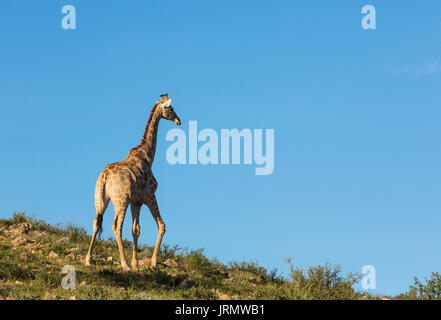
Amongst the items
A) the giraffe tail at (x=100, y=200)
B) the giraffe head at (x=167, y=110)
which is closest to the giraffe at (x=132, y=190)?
the giraffe tail at (x=100, y=200)

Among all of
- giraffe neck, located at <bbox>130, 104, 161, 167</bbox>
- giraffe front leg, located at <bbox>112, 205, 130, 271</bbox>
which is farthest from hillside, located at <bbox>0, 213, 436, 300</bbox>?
giraffe neck, located at <bbox>130, 104, 161, 167</bbox>

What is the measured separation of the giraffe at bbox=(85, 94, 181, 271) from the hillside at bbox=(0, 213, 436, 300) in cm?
115

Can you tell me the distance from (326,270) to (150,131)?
8.38 m

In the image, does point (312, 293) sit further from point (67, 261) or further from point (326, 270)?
point (67, 261)

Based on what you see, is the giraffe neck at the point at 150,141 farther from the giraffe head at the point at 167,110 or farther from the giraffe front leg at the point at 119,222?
the giraffe front leg at the point at 119,222

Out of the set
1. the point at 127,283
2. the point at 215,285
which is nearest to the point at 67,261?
the point at 127,283

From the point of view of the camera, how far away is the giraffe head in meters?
20.5

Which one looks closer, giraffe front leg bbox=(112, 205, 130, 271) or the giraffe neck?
giraffe front leg bbox=(112, 205, 130, 271)

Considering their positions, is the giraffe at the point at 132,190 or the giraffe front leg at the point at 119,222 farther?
the giraffe at the point at 132,190

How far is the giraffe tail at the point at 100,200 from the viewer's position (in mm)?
18031

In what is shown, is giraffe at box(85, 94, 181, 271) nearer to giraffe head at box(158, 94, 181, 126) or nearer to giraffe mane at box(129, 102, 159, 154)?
giraffe mane at box(129, 102, 159, 154)

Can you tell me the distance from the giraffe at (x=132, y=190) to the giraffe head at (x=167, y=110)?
732mm
